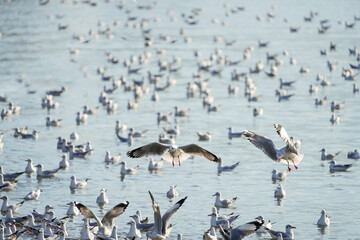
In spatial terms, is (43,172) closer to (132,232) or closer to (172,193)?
(172,193)

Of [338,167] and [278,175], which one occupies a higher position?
[338,167]

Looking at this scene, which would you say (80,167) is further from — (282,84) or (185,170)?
(282,84)

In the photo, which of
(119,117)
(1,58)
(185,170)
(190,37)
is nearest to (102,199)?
(185,170)

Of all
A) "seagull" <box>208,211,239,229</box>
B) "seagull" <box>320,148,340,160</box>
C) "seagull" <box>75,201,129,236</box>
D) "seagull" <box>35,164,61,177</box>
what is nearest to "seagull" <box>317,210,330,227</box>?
"seagull" <box>208,211,239,229</box>

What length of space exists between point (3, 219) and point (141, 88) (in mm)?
22208

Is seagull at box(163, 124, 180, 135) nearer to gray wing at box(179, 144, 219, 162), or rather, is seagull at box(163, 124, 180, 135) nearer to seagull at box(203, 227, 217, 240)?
seagull at box(203, 227, 217, 240)

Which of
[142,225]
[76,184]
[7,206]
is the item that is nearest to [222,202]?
[142,225]

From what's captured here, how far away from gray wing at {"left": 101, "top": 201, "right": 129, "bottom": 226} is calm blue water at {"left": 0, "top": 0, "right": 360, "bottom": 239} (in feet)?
2.07

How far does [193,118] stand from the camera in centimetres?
3788

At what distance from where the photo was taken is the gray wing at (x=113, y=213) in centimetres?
2027

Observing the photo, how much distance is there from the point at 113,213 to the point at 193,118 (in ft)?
57.9

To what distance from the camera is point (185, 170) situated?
28.6 m

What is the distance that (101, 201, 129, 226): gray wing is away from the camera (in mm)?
20266

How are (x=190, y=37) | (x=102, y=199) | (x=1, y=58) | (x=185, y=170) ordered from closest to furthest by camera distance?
(x=102, y=199) < (x=185, y=170) < (x=1, y=58) < (x=190, y=37)
